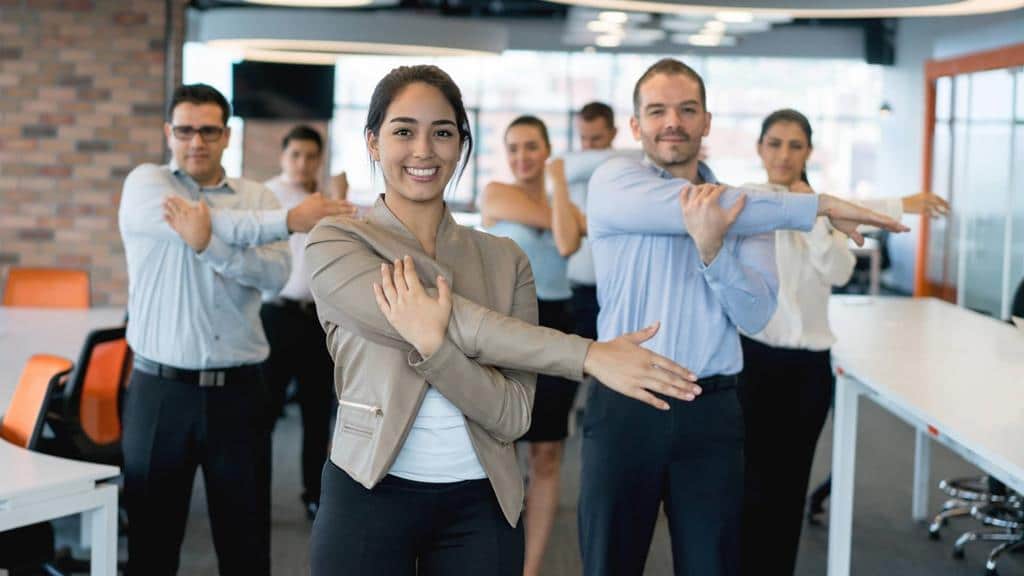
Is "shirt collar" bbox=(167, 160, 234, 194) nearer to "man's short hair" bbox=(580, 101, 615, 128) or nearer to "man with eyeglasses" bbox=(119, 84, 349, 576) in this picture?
"man with eyeglasses" bbox=(119, 84, 349, 576)

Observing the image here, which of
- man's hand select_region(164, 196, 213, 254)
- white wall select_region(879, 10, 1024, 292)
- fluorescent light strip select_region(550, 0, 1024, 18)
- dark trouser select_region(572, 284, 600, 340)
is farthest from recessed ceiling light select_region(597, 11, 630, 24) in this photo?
man's hand select_region(164, 196, 213, 254)

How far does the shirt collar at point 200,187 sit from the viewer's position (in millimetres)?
4031

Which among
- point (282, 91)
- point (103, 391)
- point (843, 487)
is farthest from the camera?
point (282, 91)

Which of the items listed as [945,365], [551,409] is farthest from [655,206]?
[945,365]

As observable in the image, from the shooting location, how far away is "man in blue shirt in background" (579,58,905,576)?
3150mm

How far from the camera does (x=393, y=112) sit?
233 cm

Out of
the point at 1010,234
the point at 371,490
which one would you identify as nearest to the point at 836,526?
the point at 371,490

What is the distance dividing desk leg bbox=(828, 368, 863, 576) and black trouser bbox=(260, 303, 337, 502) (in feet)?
7.71

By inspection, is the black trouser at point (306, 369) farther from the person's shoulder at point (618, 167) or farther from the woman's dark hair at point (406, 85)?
the woman's dark hair at point (406, 85)

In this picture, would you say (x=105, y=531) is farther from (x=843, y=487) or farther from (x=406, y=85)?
(x=843, y=487)

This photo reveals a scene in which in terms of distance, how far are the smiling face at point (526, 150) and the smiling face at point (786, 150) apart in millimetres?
1039

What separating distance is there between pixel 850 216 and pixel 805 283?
150 cm

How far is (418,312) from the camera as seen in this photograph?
218 cm

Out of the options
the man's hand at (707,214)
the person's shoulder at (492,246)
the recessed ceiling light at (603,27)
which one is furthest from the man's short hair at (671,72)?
the recessed ceiling light at (603,27)
